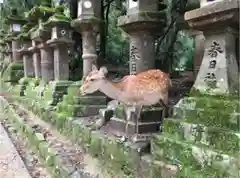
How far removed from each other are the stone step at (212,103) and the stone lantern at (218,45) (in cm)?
9

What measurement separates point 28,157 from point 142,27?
3.12 m

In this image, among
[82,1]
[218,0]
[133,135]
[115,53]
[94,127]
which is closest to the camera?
[218,0]

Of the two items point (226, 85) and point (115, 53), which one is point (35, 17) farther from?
point (226, 85)

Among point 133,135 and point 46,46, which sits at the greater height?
point 46,46

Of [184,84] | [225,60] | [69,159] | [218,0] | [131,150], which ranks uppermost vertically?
[218,0]

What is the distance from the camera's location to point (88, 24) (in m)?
5.82

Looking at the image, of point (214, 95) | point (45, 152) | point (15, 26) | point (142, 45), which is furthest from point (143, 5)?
point (15, 26)

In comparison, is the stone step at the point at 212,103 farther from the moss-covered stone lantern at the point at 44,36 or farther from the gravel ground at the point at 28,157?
the moss-covered stone lantern at the point at 44,36

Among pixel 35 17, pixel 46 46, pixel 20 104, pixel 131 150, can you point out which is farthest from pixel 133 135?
pixel 20 104

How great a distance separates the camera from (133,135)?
3473 millimetres

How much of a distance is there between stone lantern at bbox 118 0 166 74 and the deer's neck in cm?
55

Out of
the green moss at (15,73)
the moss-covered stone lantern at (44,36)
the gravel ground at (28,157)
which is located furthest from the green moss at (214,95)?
the green moss at (15,73)

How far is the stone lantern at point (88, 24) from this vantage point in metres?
5.78

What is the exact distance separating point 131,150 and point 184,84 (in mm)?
2468
